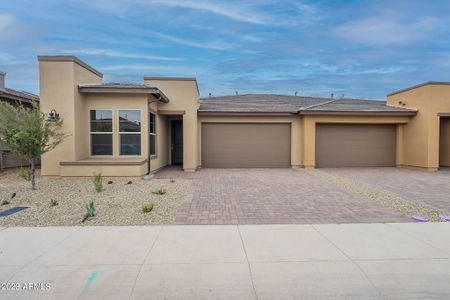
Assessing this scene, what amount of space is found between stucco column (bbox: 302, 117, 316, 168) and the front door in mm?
7445

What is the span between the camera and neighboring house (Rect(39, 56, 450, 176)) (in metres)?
11.3

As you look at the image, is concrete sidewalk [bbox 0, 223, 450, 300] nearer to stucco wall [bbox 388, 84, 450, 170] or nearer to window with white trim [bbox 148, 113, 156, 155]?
window with white trim [bbox 148, 113, 156, 155]

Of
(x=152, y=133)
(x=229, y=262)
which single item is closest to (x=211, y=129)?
(x=152, y=133)

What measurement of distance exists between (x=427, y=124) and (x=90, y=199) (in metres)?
16.3

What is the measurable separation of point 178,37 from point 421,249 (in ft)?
52.2

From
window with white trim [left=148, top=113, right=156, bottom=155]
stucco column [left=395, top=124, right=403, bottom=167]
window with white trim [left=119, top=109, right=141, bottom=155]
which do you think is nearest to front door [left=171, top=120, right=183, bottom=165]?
window with white trim [left=148, top=113, right=156, bottom=155]

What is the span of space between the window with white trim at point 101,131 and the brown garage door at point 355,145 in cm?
1112

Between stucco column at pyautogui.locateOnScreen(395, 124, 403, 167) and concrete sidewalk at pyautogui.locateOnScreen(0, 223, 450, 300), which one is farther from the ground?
stucco column at pyautogui.locateOnScreen(395, 124, 403, 167)

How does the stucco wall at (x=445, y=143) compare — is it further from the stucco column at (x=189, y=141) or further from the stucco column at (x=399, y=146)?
the stucco column at (x=189, y=141)

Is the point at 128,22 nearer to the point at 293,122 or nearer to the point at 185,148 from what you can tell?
the point at 185,148

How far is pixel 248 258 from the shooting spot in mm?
4047

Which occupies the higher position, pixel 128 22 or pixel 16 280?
pixel 128 22

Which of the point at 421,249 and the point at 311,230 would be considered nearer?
the point at 421,249

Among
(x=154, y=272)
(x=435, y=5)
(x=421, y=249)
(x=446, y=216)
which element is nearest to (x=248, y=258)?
(x=154, y=272)
